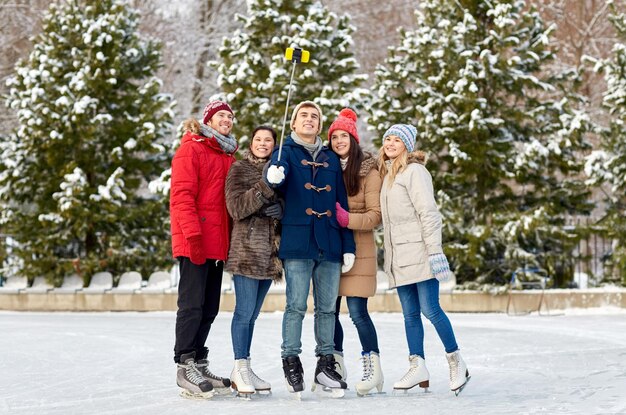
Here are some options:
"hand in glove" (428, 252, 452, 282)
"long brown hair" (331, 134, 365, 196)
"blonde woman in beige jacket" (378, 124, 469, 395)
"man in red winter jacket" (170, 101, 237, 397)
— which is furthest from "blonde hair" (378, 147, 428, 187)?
"man in red winter jacket" (170, 101, 237, 397)

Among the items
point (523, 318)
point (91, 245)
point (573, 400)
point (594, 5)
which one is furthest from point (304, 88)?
point (594, 5)

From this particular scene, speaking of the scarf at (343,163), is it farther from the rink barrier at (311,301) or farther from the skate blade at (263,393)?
the rink barrier at (311,301)

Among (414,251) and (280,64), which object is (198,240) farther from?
(280,64)

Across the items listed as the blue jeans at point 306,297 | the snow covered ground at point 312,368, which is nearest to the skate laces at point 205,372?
the snow covered ground at point 312,368

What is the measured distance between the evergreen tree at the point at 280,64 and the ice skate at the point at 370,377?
11.0m

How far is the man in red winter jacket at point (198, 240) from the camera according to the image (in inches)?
268

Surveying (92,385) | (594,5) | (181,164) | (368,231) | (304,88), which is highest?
(594,5)

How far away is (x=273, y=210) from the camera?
22.5ft

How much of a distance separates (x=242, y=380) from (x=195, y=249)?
961 mm

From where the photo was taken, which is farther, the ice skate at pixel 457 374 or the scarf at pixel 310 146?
the scarf at pixel 310 146

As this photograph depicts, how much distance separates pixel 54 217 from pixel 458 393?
43.3 feet

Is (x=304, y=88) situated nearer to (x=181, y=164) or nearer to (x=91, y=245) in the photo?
(x=91, y=245)

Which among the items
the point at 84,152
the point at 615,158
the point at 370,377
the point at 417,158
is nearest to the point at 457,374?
the point at 370,377

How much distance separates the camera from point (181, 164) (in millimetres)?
6984
